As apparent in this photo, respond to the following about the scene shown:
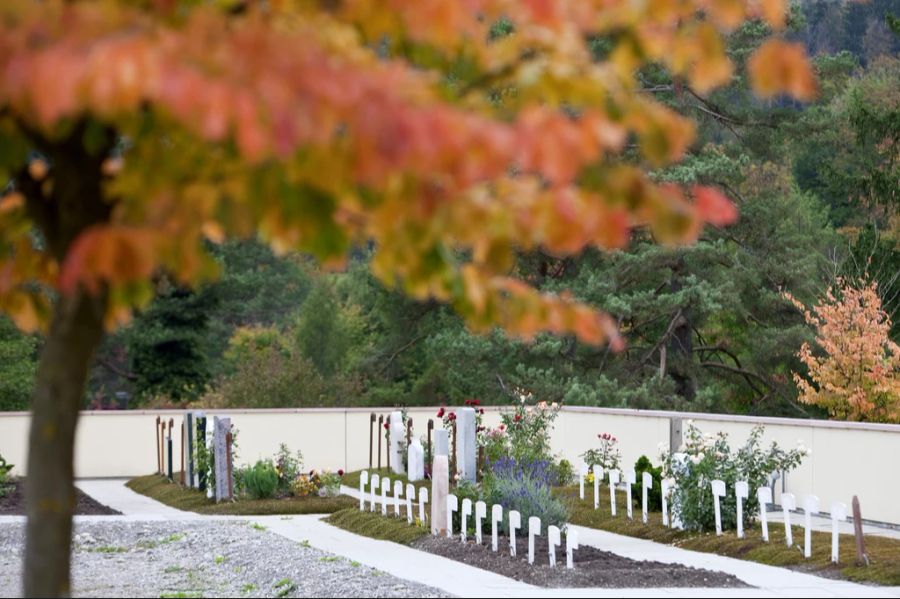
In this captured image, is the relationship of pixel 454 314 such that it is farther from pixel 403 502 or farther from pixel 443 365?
pixel 403 502

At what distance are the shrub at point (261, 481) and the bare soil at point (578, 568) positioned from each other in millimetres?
7379

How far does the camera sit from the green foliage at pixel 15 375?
36219mm

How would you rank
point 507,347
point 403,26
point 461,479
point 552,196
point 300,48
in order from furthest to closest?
point 507,347, point 461,479, point 403,26, point 552,196, point 300,48

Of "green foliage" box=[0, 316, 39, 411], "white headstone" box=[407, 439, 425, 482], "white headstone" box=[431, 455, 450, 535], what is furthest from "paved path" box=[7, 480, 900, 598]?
"green foliage" box=[0, 316, 39, 411]

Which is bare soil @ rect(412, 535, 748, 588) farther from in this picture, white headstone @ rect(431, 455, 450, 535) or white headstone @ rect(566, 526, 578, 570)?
white headstone @ rect(431, 455, 450, 535)

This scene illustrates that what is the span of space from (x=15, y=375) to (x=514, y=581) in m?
26.3

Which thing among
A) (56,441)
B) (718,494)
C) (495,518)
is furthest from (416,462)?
(56,441)

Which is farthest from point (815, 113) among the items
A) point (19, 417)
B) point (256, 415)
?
point (19, 417)

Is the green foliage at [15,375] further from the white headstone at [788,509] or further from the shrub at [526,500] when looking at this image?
the white headstone at [788,509]

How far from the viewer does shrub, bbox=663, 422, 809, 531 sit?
16.6m

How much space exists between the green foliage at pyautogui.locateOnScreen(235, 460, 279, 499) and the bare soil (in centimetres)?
738

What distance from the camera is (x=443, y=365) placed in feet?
145

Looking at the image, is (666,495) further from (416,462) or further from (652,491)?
(416,462)

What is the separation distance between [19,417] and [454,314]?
57.2ft
